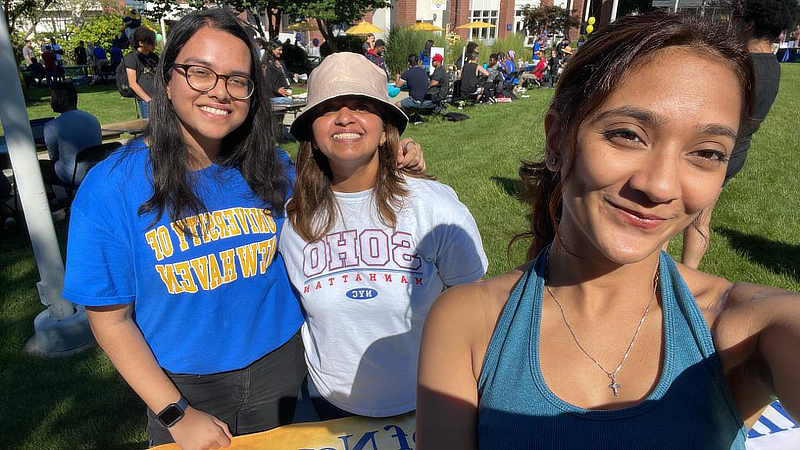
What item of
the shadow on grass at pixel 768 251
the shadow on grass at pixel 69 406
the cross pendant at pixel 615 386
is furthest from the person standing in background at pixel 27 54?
the cross pendant at pixel 615 386

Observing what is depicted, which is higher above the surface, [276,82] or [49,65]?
[276,82]

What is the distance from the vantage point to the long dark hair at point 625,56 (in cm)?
104

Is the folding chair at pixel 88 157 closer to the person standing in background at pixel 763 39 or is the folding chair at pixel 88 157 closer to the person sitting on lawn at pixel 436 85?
the person standing in background at pixel 763 39

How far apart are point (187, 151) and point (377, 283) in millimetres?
852

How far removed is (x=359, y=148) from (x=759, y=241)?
4828 millimetres

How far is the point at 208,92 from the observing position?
1.81 m

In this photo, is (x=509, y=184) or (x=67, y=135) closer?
(x=67, y=135)

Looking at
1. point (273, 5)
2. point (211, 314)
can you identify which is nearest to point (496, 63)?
point (273, 5)

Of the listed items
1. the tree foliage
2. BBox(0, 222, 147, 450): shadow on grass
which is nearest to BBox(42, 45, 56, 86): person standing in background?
the tree foliage

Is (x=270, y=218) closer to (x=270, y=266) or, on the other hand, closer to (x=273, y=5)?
(x=270, y=266)

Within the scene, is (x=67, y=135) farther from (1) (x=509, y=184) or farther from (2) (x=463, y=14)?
(2) (x=463, y=14)

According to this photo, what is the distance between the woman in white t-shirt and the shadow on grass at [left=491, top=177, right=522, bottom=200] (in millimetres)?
4977

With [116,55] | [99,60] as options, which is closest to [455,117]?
[116,55]

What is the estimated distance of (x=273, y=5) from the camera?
23422mm
